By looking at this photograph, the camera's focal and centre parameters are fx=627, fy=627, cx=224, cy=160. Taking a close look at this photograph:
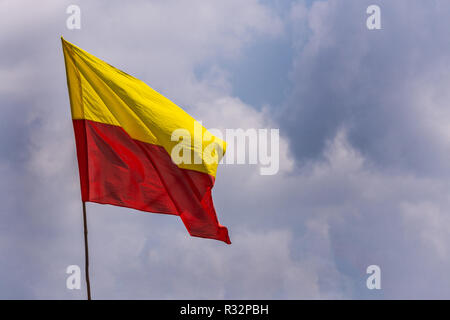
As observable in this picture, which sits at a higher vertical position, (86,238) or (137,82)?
(137,82)

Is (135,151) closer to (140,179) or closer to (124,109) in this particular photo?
(140,179)

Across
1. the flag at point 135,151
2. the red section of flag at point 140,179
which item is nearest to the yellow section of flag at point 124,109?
the flag at point 135,151

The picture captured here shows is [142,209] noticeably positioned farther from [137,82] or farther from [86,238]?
[137,82]

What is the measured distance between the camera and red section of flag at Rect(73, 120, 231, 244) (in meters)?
28.9

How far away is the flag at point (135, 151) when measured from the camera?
29.1 meters

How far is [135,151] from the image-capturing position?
97.8 feet

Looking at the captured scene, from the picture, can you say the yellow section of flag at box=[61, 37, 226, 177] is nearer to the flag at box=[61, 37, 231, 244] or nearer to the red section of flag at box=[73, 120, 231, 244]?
the flag at box=[61, 37, 231, 244]

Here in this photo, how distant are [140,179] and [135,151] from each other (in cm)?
137

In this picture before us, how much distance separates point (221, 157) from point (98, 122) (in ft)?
20.0
